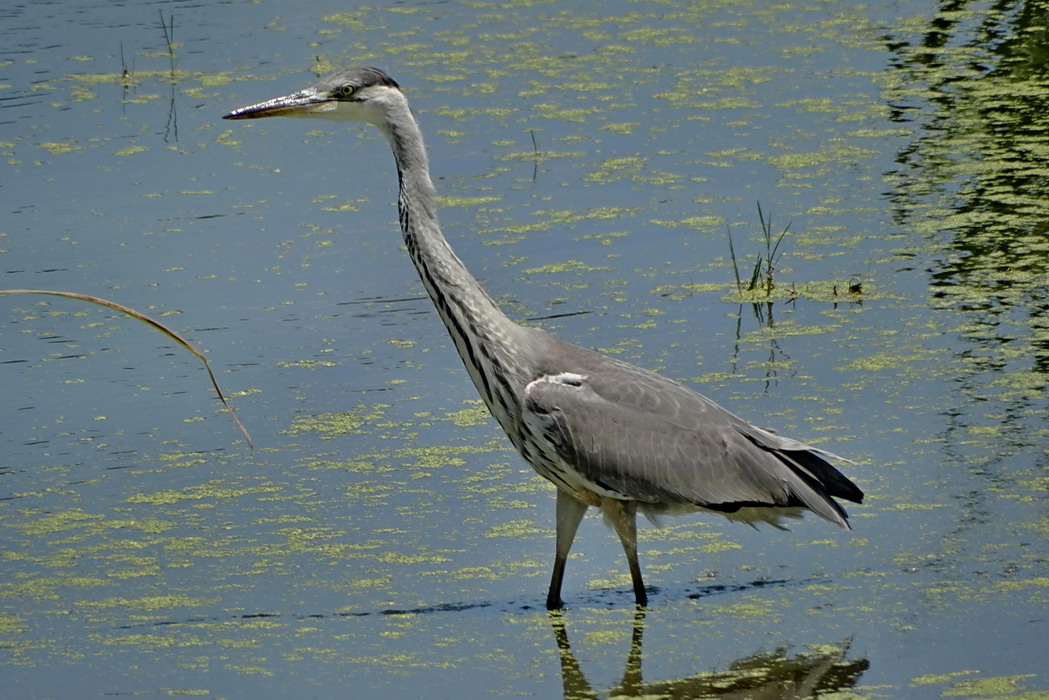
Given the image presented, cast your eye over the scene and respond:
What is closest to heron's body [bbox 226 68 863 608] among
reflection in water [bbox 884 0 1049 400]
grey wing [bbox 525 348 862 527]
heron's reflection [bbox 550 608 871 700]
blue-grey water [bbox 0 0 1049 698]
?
grey wing [bbox 525 348 862 527]

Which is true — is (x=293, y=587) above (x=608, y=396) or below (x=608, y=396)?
below

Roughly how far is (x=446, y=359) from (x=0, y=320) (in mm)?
2254

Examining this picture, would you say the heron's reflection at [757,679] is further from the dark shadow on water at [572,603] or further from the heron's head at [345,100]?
the heron's head at [345,100]

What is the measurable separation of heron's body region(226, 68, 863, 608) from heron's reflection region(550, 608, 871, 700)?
0.48 meters

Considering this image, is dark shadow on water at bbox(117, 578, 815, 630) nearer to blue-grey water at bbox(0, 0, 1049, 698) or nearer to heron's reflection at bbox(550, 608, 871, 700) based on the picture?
blue-grey water at bbox(0, 0, 1049, 698)

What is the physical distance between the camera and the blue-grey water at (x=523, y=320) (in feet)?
15.4

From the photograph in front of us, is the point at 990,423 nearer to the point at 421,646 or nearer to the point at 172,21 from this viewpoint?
the point at 421,646

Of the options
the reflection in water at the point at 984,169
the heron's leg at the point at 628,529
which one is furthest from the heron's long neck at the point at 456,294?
the reflection in water at the point at 984,169

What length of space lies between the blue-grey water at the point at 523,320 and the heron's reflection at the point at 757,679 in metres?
0.01

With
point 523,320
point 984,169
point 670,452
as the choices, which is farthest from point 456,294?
point 984,169

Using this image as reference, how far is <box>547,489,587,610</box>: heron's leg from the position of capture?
495cm

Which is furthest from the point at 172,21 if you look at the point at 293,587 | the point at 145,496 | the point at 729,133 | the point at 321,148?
the point at 293,587

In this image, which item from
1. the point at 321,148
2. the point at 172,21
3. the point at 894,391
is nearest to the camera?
the point at 894,391

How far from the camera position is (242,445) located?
6188mm
